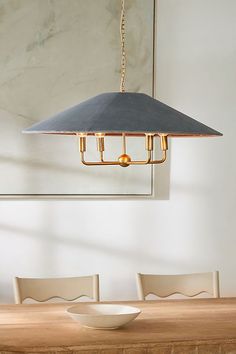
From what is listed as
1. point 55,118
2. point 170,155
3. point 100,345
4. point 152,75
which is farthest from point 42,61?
point 100,345

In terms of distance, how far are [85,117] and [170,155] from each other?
202cm

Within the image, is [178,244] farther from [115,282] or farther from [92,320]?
[92,320]

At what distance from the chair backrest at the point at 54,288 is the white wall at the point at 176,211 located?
0.52 meters

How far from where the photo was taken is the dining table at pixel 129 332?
2.84 meters

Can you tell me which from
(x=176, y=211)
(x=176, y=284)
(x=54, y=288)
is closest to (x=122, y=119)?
(x=54, y=288)

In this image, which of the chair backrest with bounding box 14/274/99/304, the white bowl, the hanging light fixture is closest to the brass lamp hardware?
the hanging light fixture

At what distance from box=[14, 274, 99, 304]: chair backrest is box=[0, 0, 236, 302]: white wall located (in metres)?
0.52

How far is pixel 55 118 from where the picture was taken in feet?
9.00

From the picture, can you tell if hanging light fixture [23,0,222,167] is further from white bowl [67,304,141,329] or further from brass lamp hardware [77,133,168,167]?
white bowl [67,304,141,329]

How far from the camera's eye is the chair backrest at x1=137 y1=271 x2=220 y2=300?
4.04m

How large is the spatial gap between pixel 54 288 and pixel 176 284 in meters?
0.66

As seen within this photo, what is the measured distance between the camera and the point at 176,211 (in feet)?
15.2

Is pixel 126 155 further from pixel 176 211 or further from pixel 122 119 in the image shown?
pixel 176 211

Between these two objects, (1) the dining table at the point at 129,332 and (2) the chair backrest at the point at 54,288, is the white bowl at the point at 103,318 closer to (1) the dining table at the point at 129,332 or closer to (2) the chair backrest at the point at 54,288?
(1) the dining table at the point at 129,332
